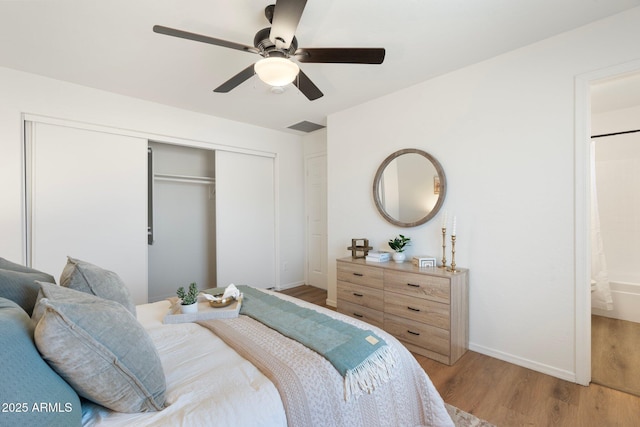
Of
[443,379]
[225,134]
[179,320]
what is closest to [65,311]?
[179,320]

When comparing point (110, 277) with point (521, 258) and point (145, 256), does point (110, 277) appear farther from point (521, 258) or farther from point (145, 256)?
point (521, 258)

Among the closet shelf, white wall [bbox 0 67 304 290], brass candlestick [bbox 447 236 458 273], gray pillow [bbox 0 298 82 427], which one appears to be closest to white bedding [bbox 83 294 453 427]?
gray pillow [bbox 0 298 82 427]

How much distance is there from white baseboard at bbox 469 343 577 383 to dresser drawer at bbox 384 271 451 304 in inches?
25.4

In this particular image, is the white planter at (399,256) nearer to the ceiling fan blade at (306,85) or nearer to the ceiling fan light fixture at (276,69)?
the ceiling fan blade at (306,85)

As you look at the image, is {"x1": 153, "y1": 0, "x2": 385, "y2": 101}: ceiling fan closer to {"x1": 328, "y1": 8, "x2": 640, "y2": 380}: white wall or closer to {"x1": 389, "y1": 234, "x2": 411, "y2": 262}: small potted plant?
{"x1": 328, "y1": 8, "x2": 640, "y2": 380}: white wall

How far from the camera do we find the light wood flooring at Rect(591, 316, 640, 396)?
1963 millimetres

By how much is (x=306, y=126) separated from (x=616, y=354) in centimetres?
404

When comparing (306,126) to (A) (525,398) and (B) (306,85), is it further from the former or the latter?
(A) (525,398)

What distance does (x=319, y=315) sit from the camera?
5.29 ft

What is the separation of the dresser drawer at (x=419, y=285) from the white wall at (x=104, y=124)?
7.39 feet

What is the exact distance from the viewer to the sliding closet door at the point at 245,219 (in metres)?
3.88

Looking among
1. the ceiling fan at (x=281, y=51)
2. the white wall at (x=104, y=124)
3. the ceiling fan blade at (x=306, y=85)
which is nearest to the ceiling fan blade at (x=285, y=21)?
the ceiling fan at (x=281, y=51)

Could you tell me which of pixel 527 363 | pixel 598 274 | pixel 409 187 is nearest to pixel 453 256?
pixel 409 187

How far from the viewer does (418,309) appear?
7.86ft
